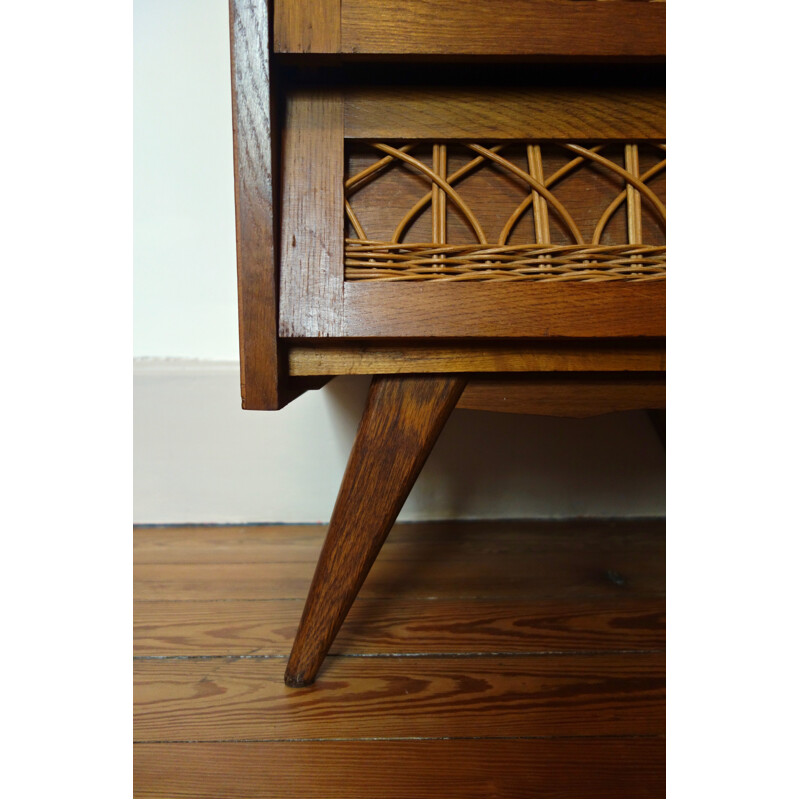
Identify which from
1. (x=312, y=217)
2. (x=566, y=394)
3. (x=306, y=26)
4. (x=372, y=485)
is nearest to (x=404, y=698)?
(x=372, y=485)

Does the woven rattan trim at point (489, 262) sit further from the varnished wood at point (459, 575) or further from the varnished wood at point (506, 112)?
the varnished wood at point (459, 575)

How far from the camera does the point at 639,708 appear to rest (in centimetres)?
49

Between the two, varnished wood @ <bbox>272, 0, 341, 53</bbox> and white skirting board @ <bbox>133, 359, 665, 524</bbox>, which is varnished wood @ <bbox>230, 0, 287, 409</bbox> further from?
white skirting board @ <bbox>133, 359, 665, 524</bbox>

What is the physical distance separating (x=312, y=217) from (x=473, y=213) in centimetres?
12

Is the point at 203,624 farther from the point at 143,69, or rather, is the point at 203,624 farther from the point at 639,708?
the point at 143,69

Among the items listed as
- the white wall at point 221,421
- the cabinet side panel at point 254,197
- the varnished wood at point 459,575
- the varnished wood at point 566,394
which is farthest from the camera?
the white wall at point 221,421

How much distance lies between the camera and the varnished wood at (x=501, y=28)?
41cm

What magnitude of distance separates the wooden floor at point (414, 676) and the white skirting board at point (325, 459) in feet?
0.33

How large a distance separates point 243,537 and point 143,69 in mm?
716

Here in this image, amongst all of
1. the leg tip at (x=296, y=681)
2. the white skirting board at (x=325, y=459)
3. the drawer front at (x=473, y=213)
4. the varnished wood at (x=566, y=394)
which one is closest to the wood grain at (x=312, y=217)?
the drawer front at (x=473, y=213)

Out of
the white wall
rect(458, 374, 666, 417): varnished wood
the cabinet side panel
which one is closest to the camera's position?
the cabinet side panel

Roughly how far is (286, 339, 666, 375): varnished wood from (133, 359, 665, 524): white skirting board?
1.52 feet

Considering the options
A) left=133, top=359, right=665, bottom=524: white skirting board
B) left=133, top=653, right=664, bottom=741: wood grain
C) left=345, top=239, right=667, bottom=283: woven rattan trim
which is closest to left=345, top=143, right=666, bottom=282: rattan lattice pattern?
left=345, top=239, right=667, bottom=283: woven rattan trim

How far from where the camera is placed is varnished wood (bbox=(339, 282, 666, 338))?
427 millimetres
